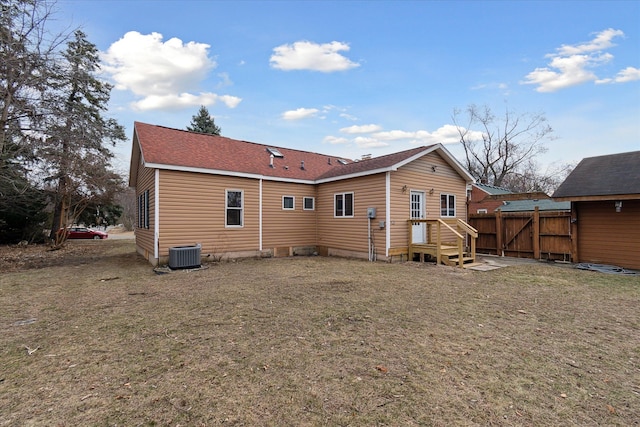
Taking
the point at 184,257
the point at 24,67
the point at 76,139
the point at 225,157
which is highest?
the point at 24,67

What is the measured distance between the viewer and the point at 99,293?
253 inches

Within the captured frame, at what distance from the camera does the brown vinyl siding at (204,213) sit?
9836 mm

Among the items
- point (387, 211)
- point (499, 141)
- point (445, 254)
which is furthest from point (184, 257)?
point (499, 141)

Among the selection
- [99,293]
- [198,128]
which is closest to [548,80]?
[99,293]

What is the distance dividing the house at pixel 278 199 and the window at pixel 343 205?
4 cm

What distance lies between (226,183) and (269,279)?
4.99 m

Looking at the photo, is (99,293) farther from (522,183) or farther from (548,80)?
(522,183)

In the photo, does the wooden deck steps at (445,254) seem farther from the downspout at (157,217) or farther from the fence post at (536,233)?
the downspout at (157,217)

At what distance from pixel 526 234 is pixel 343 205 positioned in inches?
277

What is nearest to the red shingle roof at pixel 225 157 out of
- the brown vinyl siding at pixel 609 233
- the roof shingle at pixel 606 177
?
the roof shingle at pixel 606 177

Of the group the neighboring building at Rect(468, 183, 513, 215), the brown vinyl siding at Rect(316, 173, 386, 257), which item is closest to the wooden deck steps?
the brown vinyl siding at Rect(316, 173, 386, 257)

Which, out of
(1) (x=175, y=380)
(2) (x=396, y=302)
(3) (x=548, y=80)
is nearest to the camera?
(1) (x=175, y=380)

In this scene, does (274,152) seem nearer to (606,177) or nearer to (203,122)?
(606,177)

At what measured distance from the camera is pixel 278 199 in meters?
12.4
